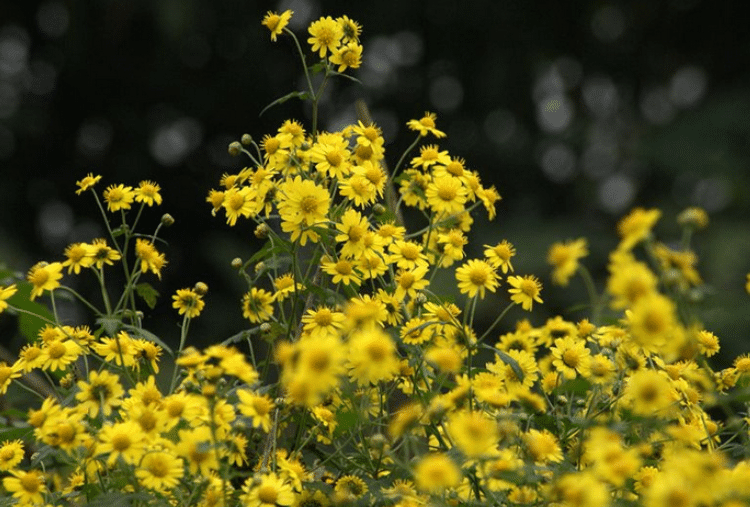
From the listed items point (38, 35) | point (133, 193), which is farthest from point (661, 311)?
point (38, 35)

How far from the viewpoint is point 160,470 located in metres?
0.99

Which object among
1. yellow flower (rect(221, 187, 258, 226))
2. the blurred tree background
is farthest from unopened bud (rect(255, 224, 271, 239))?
the blurred tree background

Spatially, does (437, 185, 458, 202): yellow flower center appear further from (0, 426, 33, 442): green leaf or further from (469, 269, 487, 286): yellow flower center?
(0, 426, 33, 442): green leaf

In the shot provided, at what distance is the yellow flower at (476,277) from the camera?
49.8 inches

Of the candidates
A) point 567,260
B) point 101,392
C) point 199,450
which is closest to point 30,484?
point 101,392

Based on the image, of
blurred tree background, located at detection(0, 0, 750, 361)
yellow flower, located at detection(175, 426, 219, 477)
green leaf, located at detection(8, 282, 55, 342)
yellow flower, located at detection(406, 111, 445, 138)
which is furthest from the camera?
blurred tree background, located at detection(0, 0, 750, 361)

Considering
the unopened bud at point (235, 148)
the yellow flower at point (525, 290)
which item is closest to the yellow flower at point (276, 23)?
the unopened bud at point (235, 148)

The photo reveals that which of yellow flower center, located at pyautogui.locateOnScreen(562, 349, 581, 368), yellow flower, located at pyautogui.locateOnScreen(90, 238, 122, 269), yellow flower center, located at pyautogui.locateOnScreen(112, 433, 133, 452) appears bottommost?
yellow flower center, located at pyautogui.locateOnScreen(112, 433, 133, 452)

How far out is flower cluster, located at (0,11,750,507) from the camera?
0.80m

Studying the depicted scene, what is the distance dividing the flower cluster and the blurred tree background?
412cm

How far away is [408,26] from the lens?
5.90 m

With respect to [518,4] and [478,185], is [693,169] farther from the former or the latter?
[478,185]

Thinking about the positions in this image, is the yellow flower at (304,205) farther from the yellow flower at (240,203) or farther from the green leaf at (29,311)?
the green leaf at (29,311)

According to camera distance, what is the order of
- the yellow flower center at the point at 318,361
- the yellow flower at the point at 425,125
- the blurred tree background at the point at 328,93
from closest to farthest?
the yellow flower center at the point at 318,361 < the yellow flower at the point at 425,125 < the blurred tree background at the point at 328,93
